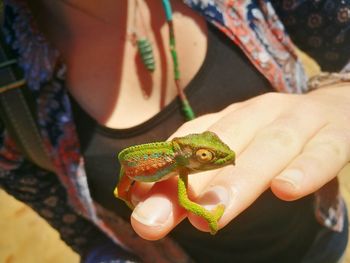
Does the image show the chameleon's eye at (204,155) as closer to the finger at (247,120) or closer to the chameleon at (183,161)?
→ the chameleon at (183,161)

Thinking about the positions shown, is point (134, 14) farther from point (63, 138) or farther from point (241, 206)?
point (241, 206)

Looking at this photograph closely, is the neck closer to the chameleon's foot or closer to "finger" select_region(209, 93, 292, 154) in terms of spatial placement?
"finger" select_region(209, 93, 292, 154)

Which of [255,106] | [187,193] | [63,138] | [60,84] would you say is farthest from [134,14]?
[187,193]

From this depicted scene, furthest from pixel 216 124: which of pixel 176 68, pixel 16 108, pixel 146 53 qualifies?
pixel 16 108

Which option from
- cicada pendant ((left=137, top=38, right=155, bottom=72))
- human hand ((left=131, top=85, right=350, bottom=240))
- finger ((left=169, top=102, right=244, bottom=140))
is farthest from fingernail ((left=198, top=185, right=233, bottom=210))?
cicada pendant ((left=137, top=38, right=155, bottom=72))

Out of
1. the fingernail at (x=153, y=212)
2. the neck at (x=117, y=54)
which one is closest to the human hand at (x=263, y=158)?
the fingernail at (x=153, y=212)

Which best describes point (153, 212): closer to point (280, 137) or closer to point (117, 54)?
point (280, 137)
